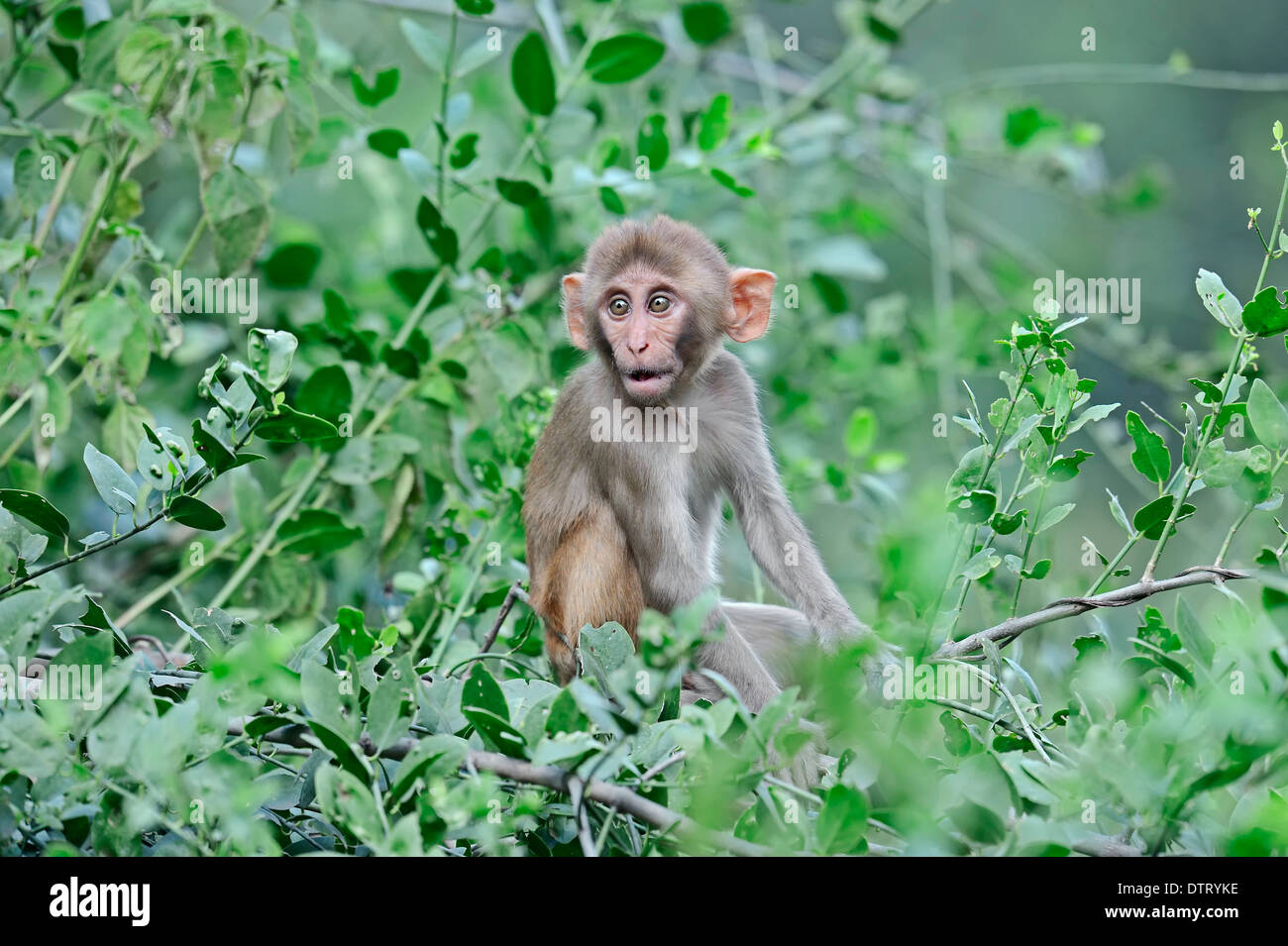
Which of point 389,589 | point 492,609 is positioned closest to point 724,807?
point 492,609

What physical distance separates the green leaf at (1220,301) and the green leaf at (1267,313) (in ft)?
0.22

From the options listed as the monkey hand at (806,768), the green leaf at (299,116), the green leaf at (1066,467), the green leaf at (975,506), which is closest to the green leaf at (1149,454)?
the green leaf at (1066,467)

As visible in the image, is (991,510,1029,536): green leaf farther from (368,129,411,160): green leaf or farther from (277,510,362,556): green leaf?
(368,129,411,160): green leaf

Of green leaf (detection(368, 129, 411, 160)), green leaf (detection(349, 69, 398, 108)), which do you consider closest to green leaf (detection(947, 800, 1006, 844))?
green leaf (detection(368, 129, 411, 160))

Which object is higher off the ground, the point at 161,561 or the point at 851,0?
the point at 851,0

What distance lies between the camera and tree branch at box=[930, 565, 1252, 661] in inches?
96.2

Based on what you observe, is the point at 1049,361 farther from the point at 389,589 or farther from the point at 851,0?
the point at 851,0

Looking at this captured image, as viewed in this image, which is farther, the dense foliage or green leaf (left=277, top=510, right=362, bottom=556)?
green leaf (left=277, top=510, right=362, bottom=556)

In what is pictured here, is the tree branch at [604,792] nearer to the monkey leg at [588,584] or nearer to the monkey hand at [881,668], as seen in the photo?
the monkey hand at [881,668]

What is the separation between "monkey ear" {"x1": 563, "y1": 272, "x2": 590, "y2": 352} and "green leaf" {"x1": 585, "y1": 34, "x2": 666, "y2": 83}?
59cm

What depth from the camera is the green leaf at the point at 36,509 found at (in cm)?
249

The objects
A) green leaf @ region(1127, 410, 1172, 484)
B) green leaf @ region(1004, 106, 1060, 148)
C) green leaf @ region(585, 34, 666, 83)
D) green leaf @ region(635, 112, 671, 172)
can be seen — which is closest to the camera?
green leaf @ region(1127, 410, 1172, 484)

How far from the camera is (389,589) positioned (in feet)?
13.7
